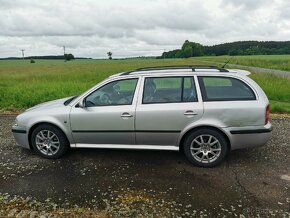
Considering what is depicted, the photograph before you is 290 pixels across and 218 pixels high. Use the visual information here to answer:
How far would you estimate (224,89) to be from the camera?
4.14m

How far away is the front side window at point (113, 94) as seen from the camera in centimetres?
425

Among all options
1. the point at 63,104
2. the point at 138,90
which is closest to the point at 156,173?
the point at 138,90

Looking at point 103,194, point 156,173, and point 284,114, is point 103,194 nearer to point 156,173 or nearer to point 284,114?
point 156,173

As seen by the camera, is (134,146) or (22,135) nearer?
(134,146)

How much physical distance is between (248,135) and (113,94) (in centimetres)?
228

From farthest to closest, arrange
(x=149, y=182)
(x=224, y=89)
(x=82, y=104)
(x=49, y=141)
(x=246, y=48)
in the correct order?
1. (x=246, y=48)
2. (x=49, y=141)
3. (x=82, y=104)
4. (x=224, y=89)
5. (x=149, y=182)

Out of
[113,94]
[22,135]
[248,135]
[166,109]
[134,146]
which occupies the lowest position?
[134,146]

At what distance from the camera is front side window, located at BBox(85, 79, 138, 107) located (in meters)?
4.25

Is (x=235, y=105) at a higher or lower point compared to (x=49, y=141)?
higher

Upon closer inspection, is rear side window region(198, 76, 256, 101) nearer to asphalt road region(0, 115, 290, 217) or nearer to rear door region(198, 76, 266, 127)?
rear door region(198, 76, 266, 127)

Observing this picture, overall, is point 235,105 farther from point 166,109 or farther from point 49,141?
point 49,141

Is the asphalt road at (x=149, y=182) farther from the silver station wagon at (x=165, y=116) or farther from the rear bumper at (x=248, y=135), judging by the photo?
the rear bumper at (x=248, y=135)

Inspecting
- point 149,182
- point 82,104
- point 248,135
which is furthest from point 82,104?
point 248,135

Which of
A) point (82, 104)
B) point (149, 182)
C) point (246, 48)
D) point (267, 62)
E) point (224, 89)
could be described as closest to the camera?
point (149, 182)
